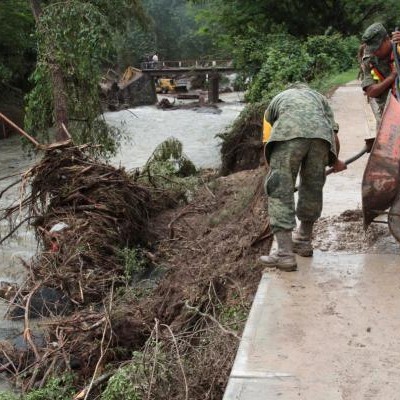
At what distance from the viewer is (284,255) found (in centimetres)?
450

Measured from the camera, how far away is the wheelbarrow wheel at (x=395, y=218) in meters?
4.55

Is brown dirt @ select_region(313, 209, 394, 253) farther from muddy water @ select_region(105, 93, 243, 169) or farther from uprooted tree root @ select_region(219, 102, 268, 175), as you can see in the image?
muddy water @ select_region(105, 93, 243, 169)

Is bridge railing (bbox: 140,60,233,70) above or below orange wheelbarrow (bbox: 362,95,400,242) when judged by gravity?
below

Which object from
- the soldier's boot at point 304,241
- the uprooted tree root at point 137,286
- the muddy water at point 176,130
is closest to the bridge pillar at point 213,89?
the muddy water at point 176,130

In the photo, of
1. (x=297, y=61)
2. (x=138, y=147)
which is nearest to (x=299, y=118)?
(x=297, y=61)

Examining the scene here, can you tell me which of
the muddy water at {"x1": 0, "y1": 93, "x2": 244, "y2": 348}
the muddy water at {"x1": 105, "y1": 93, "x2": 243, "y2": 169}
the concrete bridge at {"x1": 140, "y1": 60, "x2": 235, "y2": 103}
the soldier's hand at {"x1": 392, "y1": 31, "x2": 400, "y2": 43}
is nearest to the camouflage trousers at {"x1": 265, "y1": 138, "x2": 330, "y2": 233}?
the soldier's hand at {"x1": 392, "y1": 31, "x2": 400, "y2": 43}

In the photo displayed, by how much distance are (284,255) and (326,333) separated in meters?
0.96

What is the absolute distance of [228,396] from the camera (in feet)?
10.2

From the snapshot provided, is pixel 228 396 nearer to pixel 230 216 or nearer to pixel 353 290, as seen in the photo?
pixel 353 290

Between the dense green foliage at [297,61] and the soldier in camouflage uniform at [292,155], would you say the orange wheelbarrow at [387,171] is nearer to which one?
the soldier in camouflage uniform at [292,155]

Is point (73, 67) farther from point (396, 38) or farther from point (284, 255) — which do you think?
point (284, 255)

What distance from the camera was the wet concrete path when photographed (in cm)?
313

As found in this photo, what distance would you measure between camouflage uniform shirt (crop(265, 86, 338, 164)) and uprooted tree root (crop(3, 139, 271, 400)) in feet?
3.88

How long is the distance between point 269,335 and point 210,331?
71cm
